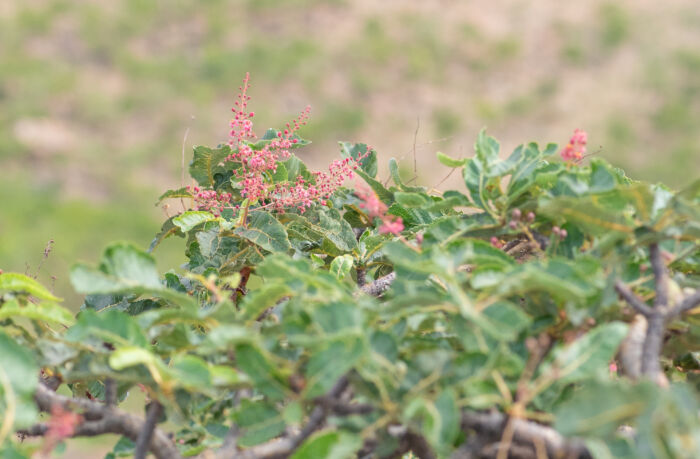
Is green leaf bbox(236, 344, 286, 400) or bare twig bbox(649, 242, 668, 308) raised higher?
bare twig bbox(649, 242, 668, 308)

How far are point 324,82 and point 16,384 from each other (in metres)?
9.69

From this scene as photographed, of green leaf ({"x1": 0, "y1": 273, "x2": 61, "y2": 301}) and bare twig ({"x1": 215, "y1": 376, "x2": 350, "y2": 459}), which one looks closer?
bare twig ({"x1": 215, "y1": 376, "x2": 350, "y2": 459})

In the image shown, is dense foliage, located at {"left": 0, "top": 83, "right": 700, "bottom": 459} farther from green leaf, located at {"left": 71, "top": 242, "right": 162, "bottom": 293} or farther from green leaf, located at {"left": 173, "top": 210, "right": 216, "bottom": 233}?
green leaf, located at {"left": 173, "top": 210, "right": 216, "bottom": 233}

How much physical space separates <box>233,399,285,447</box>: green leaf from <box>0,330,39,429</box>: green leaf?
0.63ft

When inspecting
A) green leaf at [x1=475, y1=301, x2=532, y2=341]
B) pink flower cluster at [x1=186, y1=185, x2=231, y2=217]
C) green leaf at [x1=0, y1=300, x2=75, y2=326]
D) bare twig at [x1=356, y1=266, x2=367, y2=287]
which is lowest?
green leaf at [x1=475, y1=301, x2=532, y2=341]

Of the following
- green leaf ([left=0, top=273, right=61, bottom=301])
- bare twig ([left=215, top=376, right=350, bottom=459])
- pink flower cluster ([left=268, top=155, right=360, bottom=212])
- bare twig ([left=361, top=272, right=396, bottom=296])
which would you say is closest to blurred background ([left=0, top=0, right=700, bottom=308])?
pink flower cluster ([left=268, top=155, right=360, bottom=212])

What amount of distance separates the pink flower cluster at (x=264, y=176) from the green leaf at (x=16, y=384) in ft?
1.84

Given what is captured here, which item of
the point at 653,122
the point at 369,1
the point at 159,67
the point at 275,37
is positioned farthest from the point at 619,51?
the point at 159,67

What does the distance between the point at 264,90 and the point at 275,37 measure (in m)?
1.17

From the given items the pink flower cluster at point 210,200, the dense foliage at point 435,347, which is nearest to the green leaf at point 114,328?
the dense foliage at point 435,347

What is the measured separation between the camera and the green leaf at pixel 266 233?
1.16 metres

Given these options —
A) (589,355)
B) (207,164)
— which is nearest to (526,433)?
(589,355)

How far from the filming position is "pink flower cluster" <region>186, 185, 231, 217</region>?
127 centimetres

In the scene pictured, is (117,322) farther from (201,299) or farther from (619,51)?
(619,51)
